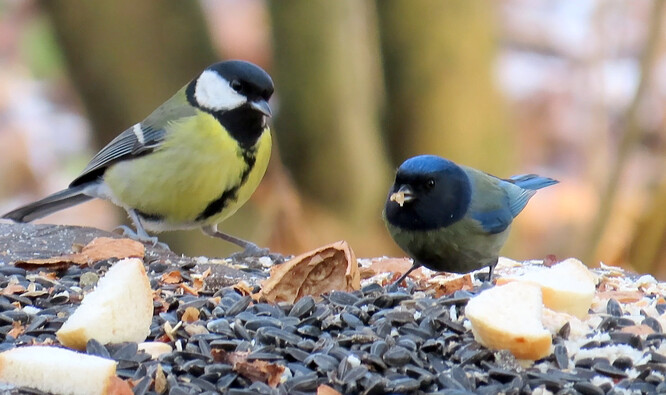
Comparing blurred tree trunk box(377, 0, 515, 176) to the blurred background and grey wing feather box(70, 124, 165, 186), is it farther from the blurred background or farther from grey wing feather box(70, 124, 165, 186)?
grey wing feather box(70, 124, 165, 186)

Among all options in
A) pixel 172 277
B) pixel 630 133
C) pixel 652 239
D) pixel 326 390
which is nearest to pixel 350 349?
pixel 326 390

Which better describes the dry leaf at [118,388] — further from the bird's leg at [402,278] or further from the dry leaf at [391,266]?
the dry leaf at [391,266]

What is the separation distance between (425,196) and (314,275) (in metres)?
0.50

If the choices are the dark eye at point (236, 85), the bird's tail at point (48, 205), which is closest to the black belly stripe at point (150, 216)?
the bird's tail at point (48, 205)

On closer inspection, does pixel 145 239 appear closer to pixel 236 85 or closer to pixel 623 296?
pixel 236 85

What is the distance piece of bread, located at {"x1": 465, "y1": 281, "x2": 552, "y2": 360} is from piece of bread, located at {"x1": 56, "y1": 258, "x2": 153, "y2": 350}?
0.78m

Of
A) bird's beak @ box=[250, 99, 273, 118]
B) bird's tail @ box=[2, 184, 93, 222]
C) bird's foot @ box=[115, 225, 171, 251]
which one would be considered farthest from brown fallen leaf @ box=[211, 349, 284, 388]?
bird's tail @ box=[2, 184, 93, 222]

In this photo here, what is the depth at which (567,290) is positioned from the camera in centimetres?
249

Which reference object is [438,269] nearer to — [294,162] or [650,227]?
[294,162]

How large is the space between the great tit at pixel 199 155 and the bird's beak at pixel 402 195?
0.80 meters

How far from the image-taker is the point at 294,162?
200 inches

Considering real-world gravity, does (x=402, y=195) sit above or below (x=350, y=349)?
above

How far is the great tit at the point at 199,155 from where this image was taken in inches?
146

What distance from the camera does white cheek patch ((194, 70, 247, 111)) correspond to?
3.75m
